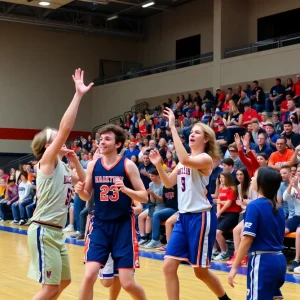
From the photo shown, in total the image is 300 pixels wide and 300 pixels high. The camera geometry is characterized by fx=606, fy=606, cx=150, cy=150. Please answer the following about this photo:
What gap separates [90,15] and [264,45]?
930 cm

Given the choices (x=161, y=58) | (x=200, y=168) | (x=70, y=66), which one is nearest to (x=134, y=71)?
(x=161, y=58)

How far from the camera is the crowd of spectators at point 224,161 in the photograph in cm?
967

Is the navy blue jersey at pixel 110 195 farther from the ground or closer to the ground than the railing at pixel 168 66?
closer to the ground

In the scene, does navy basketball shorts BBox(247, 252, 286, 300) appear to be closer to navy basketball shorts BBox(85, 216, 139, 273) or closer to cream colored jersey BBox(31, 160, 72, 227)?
navy basketball shorts BBox(85, 216, 139, 273)

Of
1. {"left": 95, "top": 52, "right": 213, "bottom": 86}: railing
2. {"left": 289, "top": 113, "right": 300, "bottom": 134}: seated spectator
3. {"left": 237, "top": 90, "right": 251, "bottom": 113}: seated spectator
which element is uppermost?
{"left": 95, "top": 52, "right": 213, "bottom": 86}: railing

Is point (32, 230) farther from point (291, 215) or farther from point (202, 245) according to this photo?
point (291, 215)

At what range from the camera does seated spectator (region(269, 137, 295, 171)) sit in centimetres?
1053

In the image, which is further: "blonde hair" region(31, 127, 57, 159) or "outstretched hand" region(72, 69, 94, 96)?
"blonde hair" region(31, 127, 57, 159)

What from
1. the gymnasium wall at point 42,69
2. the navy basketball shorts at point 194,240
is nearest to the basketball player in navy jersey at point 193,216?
the navy basketball shorts at point 194,240

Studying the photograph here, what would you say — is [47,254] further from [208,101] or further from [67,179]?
[208,101]

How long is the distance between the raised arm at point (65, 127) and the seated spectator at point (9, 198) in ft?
42.7

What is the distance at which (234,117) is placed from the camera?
15.9m

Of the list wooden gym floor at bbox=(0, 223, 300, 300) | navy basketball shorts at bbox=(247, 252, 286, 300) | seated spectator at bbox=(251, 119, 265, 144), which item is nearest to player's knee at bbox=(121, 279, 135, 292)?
navy basketball shorts at bbox=(247, 252, 286, 300)

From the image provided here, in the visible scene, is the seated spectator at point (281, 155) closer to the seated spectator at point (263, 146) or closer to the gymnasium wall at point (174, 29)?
the seated spectator at point (263, 146)
